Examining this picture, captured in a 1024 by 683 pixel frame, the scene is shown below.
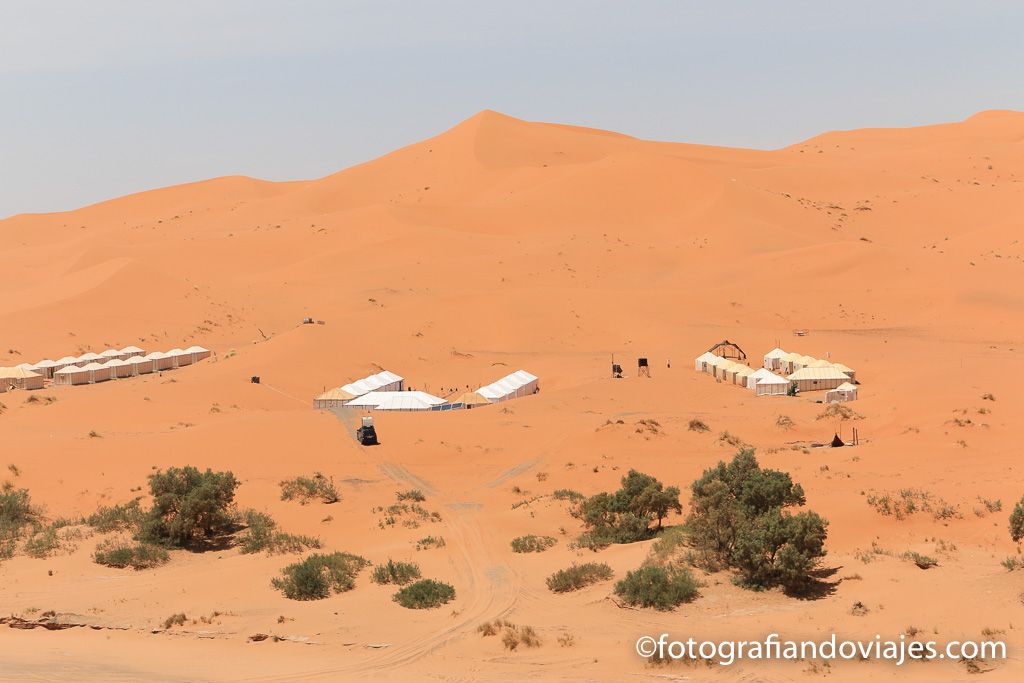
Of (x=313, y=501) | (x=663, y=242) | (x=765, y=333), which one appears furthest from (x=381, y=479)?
(x=663, y=242)

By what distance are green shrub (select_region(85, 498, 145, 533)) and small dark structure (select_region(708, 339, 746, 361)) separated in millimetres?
34944

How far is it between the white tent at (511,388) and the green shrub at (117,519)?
63.4 ft

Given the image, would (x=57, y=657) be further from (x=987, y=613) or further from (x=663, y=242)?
(x=663, y=242)

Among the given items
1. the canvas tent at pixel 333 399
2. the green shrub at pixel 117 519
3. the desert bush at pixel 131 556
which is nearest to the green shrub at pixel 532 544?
the desert bush at pixel 131 556

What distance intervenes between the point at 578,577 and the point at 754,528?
296 centimetres

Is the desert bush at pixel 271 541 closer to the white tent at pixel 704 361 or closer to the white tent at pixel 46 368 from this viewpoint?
the white tent at pixel 704 361

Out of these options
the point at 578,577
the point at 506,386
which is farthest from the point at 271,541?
the point at 506,386

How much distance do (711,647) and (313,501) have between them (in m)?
13.4

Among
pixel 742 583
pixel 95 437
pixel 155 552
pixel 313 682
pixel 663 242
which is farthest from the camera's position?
pixel 663 242

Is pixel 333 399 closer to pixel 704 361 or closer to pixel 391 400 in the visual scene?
pixel 391 400

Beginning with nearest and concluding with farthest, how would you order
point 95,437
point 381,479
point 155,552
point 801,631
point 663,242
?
1. point 801,631
2. point 155,552
3. point 381,479
4. point 95,437
5. point 663,242

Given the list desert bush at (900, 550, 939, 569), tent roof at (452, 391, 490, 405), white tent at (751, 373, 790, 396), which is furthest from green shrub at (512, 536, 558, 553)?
white tent at (751, 373, 790, 396)

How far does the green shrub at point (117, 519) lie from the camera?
74.2 ft

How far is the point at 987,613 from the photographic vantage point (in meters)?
13.8
